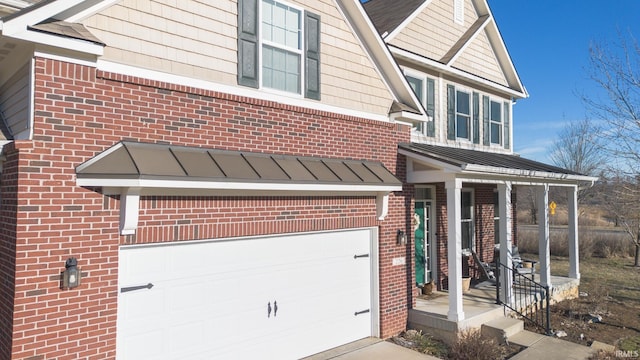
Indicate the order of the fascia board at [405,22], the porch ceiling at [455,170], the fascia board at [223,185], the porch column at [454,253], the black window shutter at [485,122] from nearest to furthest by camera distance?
the fascia board at [223,185] < the porch ceiling at [455,170] < the porch column at [454,253] < the fascia board at [405,22] < the black window shutter at [485,122]

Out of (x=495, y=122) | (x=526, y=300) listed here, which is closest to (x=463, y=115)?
(x=495, y=122)

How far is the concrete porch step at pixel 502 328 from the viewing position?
8609 millimetres

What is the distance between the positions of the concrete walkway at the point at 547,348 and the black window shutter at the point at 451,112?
18.3ft

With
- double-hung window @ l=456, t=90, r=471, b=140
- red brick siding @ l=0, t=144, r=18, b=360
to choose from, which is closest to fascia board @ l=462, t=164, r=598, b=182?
double-hung window @ l=456, t=90, r=471, b=140

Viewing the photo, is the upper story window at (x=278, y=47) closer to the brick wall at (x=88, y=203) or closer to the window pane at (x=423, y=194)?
the brick wall at (x=88, y=203)

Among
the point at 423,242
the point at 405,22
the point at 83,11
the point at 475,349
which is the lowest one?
the point at 475,349

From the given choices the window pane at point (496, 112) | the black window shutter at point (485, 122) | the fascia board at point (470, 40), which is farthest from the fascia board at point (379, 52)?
the window pane at point (496, 112)

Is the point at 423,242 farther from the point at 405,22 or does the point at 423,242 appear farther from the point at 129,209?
the point at 129,209

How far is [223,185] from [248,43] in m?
2.45

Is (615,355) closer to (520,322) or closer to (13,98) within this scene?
(520,322)

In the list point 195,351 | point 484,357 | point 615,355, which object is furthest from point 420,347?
point 195,351

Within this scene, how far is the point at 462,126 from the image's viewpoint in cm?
1262

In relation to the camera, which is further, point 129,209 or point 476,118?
point 476,118

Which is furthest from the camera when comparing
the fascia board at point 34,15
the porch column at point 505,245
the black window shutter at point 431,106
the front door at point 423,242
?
the black window shutter at point 431,106
